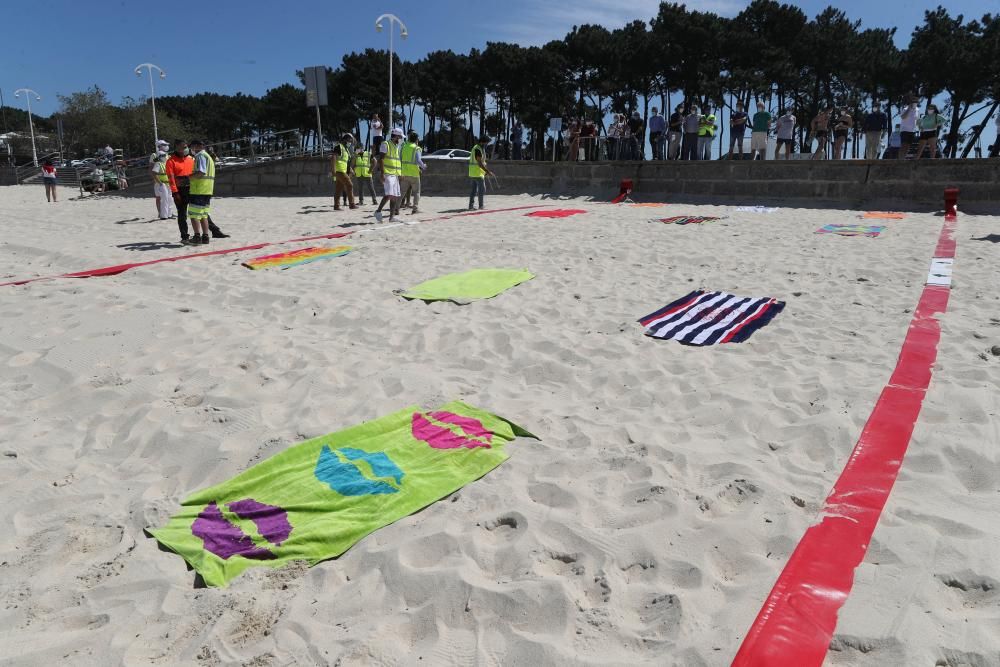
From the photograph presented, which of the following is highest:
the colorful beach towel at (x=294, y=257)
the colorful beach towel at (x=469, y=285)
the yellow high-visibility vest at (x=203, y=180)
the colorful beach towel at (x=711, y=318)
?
the yellow high-visibility vest at (x=203, y=180)

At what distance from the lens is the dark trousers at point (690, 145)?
17.5 metres

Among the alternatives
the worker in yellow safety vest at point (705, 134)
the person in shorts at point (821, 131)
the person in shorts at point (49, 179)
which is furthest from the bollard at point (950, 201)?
the person in shorts at point (49, 179)

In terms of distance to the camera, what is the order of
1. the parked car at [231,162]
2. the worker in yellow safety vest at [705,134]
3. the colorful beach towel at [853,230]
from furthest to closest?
the parked car at [231,162] → the worker in yellow safety vest at [705,134] → the colorful beach towel at [853,230]

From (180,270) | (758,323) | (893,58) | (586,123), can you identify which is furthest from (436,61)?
(758,323)

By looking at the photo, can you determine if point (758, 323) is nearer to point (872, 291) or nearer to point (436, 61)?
point (872, 291)

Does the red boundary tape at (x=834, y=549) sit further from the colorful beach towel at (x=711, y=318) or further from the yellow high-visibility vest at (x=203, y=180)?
the yellow high-visibility vest at (x=203, y=180)

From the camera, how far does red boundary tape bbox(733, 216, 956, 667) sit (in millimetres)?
1931

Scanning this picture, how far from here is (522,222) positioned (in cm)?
1229

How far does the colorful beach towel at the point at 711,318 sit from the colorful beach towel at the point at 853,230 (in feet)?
17.0

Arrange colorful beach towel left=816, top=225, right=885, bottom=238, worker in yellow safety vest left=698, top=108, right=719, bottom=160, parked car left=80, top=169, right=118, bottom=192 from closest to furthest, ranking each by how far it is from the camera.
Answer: colorful beach towel left=816, top=225, right=885, bottom=238
worker in yellow safety vest left=698, top=108, right=719, bottom=160
parked car left=80, top=169, right=118, bottom=192

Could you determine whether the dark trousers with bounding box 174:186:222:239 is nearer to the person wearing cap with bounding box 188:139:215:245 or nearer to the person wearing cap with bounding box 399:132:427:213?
the person wearing cap with bounding box 188:139:215:245

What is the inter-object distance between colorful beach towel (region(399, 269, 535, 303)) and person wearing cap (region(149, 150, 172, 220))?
9.62 meters

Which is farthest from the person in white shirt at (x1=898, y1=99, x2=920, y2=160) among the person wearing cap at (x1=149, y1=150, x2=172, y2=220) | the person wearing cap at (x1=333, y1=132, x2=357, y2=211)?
the person wearing cap at (x1=149, y1=150, x2=172, y2=220)

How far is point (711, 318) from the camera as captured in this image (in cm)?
554
